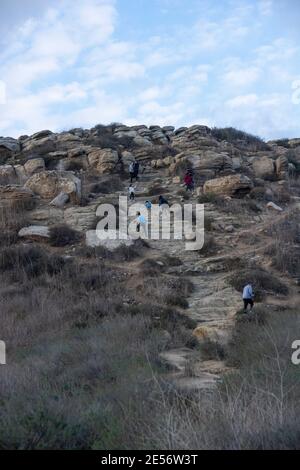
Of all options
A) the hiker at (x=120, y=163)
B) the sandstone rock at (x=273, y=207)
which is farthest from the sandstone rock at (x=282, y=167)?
the hiker at (x=120, y=163)

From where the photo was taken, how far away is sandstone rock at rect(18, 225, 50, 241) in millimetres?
16703

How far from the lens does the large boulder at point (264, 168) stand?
2459cm

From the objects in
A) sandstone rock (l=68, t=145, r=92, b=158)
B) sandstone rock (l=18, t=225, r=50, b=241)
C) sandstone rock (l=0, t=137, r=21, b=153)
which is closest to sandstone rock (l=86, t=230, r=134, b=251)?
sandstone rock (l=18, t=225, r=50, b=241)

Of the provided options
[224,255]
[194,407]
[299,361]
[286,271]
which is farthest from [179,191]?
Result: [194,407]

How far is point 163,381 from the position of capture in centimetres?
524

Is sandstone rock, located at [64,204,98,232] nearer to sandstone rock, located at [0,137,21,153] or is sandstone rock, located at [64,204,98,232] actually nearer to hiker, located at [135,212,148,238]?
hiker, located at [135,212,148,238]

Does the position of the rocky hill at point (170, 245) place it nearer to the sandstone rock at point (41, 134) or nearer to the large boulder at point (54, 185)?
the large boulder at point (54, 185)

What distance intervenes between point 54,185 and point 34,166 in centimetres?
494

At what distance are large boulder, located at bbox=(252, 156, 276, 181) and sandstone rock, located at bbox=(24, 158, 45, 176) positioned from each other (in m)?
11.0

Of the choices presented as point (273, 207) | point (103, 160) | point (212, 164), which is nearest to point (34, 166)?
point (103, 160)

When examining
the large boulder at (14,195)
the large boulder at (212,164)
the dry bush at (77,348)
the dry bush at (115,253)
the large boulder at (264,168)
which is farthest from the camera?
the large boulder at (264,168)

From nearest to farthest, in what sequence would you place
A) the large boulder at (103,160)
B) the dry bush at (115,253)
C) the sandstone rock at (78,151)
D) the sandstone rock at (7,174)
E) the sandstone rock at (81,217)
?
1. the dry bush at (115,253)
2. the sandstone rock at (81,217)
3. the sandstone rock at (7,174)
4. the large boulder at (103,160)
5. the sandstone rock at (78,151)

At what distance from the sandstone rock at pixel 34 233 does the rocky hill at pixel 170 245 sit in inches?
1.6

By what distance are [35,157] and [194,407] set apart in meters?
24.8
